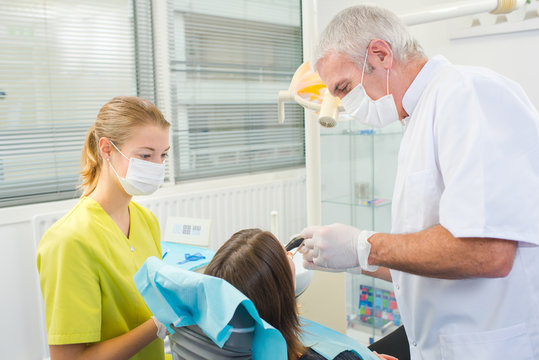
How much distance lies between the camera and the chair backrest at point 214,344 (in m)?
0.91

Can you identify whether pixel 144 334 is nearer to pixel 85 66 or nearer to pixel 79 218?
pixel 79 218

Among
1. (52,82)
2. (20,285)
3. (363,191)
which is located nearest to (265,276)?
(363,191)

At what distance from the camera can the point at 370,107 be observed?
1.14 m

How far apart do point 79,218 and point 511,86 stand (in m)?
1.11

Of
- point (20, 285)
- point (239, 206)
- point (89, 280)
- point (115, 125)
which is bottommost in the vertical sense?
point (20, 285)

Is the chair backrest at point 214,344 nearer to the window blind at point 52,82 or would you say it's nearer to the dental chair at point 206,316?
the dental chair at point 206,316

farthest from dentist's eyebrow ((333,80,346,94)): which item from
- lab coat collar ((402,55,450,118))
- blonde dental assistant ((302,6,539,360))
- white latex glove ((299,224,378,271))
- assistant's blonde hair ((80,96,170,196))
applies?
assistant's blonde hair ((80,96,170,196))

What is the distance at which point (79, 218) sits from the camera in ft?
4.00

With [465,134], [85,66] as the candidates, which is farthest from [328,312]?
[85,66]

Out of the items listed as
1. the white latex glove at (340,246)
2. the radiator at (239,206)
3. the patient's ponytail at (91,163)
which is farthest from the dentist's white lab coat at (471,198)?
the radiator at (239,206)

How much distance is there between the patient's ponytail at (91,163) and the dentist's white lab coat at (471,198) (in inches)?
35.3

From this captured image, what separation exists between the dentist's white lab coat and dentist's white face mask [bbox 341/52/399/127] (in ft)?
0.15

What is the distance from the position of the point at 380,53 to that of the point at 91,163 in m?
0.91

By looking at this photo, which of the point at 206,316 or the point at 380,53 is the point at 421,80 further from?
the point at 206,316
